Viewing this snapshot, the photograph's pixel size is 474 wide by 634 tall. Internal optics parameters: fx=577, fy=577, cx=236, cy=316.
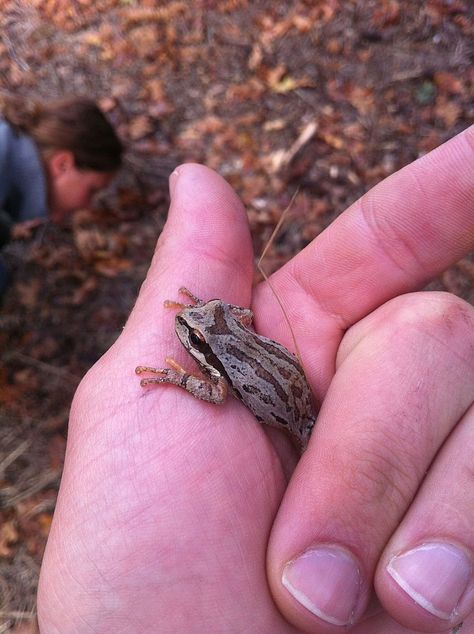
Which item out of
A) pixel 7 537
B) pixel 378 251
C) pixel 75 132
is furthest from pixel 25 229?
pixel 378 251

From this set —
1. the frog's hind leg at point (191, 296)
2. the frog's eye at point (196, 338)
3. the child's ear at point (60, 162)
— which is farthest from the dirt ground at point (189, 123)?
the frog's eye at point (196, 338)

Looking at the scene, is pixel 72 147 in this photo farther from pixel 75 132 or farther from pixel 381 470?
pixel 381 470

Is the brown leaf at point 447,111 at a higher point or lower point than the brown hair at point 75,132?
lower

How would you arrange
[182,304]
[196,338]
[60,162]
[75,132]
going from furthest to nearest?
1. [60,162]
2. [75,132]
3. [182,304]
4. [196,338]

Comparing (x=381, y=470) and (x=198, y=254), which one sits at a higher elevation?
(x=198, y=254)

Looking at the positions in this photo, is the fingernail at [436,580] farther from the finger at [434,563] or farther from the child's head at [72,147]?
the child's head at [72,147]

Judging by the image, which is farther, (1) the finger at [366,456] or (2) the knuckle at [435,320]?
(2) the knuckle at [435,320]

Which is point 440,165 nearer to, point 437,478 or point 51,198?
point 437,478
